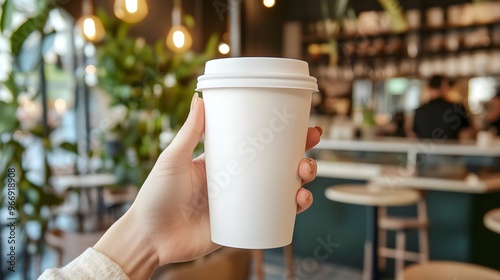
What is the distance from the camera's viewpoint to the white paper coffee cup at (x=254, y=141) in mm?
716

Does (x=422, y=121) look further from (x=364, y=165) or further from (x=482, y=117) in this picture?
(x=482, y=117)

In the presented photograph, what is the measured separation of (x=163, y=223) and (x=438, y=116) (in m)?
4.68

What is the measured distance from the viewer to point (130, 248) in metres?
0.90

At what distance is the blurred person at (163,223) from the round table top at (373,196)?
2024 millimetres

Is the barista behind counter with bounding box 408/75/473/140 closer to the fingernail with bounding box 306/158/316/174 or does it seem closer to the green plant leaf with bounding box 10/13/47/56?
the green plant leaf with bounding box 10/13/47/56

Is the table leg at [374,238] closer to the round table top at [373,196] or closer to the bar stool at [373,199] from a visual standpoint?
the bar stool at [373,199]

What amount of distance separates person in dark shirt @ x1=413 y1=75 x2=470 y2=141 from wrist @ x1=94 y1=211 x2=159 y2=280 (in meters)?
4.61

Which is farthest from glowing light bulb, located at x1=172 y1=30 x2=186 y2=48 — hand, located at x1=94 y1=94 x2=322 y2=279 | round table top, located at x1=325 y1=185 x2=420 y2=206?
hand, located at x1=94 y1=94 x2=322 y2=279

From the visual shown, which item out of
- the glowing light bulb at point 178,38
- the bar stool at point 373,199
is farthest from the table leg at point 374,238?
the glowing light bulb at point 178,38

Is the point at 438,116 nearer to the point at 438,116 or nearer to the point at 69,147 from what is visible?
the point at 438,116

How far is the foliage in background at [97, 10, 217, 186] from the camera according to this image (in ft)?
9.00

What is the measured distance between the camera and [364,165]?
13.5ft

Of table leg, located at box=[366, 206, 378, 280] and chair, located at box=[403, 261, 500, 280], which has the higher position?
chair, located at box=[403, 261, 500, 280]

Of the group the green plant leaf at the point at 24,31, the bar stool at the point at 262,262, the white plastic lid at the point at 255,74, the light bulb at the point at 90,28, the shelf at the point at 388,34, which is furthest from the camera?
the shelf at the point at 388,34
